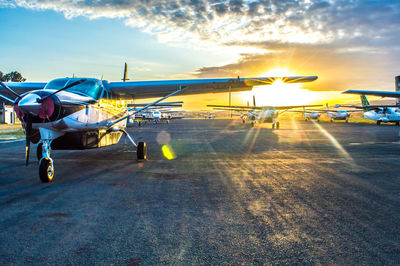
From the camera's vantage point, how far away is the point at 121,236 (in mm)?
3211

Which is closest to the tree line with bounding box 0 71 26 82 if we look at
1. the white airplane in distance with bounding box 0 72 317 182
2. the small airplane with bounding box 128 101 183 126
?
the small airplane with bounding box 128 101 183 126

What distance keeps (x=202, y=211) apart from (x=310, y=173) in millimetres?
4133

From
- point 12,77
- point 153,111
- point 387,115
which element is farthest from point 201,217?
point 12,77

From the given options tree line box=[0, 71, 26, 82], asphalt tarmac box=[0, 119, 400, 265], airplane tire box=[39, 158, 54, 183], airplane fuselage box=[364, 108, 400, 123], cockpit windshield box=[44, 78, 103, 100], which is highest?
tree line box=[0, 71, 26, 82]

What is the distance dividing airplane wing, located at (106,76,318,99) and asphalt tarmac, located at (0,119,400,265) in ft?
12.6

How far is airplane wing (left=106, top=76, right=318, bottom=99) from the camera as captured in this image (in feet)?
33.2

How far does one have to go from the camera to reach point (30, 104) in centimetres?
570

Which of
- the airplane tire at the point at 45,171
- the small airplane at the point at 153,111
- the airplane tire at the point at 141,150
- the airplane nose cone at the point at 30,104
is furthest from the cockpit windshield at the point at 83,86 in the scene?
the small airplane at the point at 153,111

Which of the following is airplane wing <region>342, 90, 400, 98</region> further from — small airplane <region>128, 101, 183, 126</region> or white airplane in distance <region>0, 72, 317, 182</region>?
small airplane <region>128, 101, 183, 126</region>

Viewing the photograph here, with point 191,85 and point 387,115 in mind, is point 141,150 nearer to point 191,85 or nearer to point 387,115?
point 191,85

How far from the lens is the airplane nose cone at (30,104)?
5648 mm

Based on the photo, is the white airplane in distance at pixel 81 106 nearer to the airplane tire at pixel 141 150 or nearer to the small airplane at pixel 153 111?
the airplane tire at pixel 141 150

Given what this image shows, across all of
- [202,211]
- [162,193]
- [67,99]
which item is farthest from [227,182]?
[67,99]

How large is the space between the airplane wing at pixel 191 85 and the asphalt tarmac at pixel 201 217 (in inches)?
152
